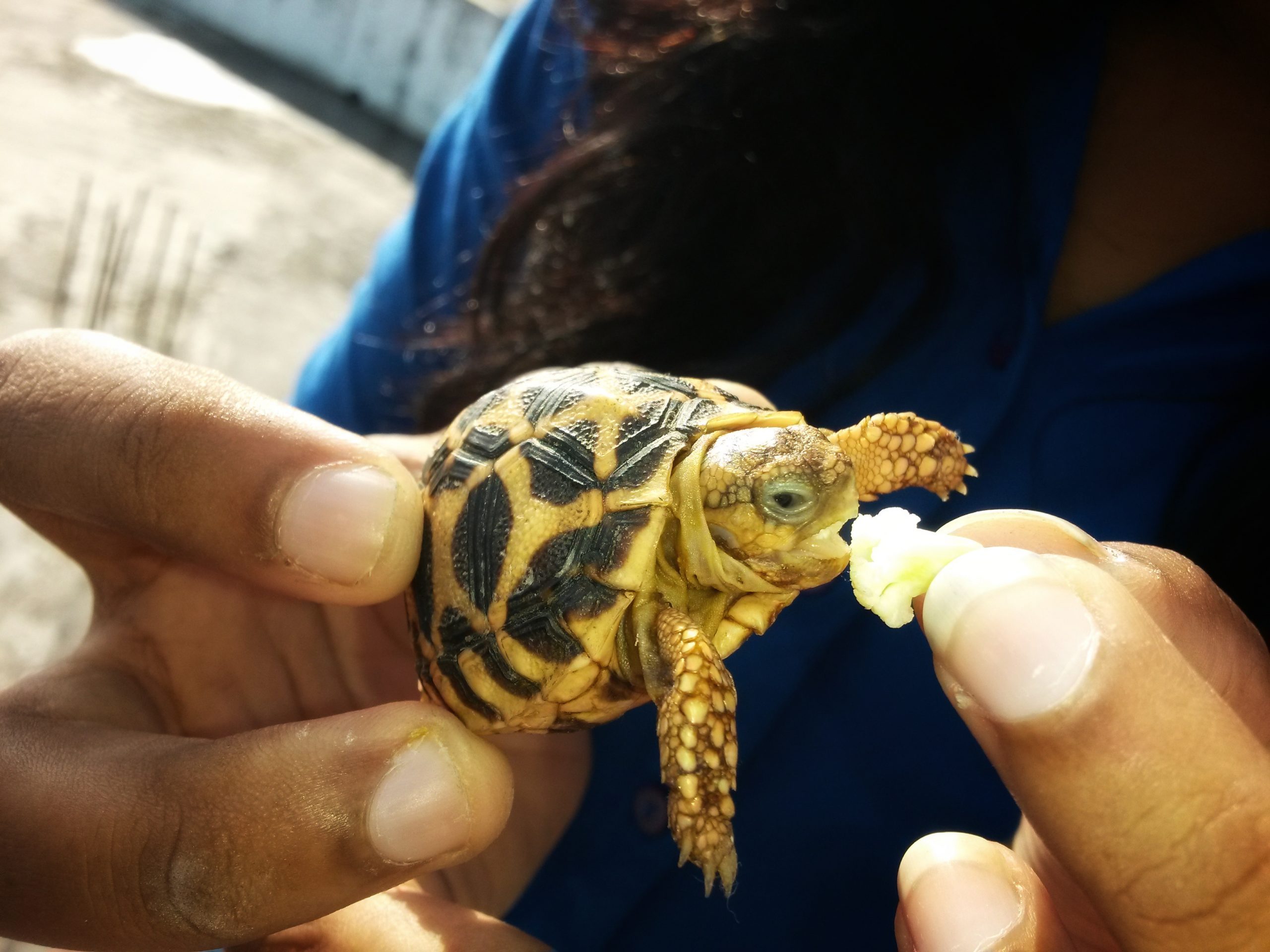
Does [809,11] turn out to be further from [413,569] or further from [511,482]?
[413,569]

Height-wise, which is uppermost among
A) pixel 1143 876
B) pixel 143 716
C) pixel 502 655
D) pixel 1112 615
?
pixel 1112 615

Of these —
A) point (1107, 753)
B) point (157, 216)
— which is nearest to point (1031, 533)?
point (1107, 753)

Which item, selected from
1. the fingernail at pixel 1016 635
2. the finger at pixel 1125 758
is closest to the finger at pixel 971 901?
the finger at pixel 1125 758

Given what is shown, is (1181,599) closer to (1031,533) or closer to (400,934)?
(1031,533)

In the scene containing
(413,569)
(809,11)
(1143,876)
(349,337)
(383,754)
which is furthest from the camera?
(349,337)

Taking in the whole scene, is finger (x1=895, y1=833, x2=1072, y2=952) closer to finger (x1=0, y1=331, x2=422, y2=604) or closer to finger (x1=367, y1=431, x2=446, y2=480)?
finger (x1=0, y1=331, x2=422, y2=604)

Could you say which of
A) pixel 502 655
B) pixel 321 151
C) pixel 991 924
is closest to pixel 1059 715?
pixel 991 924
